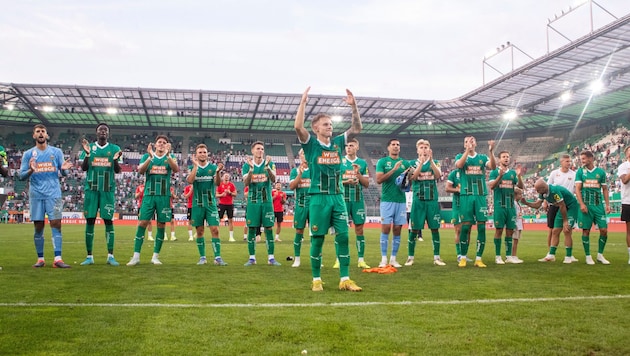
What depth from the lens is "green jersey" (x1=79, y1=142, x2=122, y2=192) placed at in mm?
9914

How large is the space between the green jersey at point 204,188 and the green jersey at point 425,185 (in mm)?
4195

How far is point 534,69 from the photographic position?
38.0 m

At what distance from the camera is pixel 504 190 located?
34.9 ft

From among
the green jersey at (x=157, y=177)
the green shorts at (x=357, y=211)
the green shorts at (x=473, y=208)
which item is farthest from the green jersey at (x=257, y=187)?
the green shorts at (x=473, y=208)

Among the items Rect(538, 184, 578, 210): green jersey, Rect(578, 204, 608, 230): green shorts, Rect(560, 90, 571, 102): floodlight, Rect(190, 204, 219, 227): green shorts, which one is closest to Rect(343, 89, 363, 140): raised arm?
Rect(190, 204, 219, 227): green shorts

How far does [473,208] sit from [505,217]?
34.8 inches

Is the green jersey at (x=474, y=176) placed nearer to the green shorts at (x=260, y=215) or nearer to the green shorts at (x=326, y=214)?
the green shorts at (x=260, y=215)

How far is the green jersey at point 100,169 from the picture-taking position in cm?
991

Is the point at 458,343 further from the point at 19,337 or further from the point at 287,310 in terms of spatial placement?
the point at 19,337

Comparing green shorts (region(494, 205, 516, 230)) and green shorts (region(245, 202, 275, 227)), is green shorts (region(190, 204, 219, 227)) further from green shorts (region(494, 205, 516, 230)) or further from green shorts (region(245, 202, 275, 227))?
green shorts (region(494, 205, 516, 230))

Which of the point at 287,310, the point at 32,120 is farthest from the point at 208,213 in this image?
the point at 32,120

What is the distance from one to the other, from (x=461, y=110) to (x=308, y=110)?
15630 millimetres

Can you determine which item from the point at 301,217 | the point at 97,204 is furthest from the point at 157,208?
the point at 301,217

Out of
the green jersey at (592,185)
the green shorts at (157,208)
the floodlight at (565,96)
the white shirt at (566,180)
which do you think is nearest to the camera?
the green shorts at (157,208)
